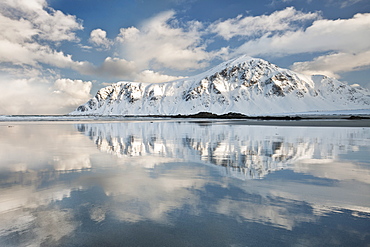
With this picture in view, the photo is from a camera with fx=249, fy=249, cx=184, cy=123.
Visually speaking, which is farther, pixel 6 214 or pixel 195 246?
pixel 6 214

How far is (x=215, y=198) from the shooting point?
6.95 metres

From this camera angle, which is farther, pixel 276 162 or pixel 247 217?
pixel 276 162

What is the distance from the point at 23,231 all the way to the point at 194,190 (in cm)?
448

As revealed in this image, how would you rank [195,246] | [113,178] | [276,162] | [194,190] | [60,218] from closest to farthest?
[195,246] → [60,218] → [194,190] → [113,178] → [276,162]

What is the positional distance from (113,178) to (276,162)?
25.2ft

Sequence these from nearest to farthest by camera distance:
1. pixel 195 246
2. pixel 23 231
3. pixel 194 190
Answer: pixel 195 246, pixel 23 231, pixel 194 190

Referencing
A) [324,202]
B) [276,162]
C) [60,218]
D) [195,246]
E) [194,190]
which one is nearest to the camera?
[195,246]

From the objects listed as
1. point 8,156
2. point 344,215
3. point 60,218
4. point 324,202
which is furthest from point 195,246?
point 8,156

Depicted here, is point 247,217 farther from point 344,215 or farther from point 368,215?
point 368,215

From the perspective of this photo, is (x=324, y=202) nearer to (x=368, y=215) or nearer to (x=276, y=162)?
(x=368, y=215)

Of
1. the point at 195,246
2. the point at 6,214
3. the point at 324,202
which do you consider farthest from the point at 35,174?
the point at 324,202

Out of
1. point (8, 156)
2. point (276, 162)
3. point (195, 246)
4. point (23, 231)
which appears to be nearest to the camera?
point (195, 246)

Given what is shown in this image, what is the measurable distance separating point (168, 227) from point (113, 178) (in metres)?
4.61

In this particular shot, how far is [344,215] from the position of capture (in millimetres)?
5758
